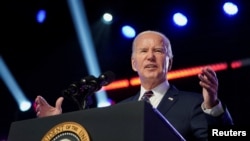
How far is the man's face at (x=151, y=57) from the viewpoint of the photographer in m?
2.12

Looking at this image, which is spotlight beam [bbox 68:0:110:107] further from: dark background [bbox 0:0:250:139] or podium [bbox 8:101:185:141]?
podium [bbox 8:101:185:141]

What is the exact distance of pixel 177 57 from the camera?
4383 mm

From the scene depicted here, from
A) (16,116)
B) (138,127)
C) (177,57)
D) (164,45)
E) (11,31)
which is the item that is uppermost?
(11,31)

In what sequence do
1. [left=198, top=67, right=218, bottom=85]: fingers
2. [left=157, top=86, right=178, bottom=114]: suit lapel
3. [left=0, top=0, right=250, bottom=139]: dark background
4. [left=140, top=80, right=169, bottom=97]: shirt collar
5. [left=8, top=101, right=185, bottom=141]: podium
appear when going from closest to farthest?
[left=8, top=101, right=185, bottom=141]: podium < [left=198, top=67, right=218, bottom=85]: fingers < [left=157, top=86, right=178, bottom=114]: suit lapel < [left=140, top=80, right=169, bottom=97]: shirt collar < [left=0, top=0, right=250, bottom=139]: dark background

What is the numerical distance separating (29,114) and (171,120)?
339 cm

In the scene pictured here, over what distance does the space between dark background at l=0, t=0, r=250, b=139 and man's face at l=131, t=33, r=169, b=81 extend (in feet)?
6.45

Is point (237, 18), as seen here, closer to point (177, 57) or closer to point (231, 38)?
point (231, 38)

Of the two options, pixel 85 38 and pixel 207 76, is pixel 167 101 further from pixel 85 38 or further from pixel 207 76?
pixel 85 38

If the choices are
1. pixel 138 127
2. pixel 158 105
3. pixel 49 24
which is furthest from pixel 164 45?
pixel 49 24

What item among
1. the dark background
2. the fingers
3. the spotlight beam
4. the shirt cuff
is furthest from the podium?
the spotlight beam

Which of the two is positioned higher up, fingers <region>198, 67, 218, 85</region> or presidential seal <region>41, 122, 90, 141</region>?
fingers <region>198, 67, 218, 85</region>

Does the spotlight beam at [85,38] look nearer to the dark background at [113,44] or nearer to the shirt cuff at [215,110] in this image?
the dark background at [113,44]

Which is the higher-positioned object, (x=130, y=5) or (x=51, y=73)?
(x=130, y=5)

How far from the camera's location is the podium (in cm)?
105
